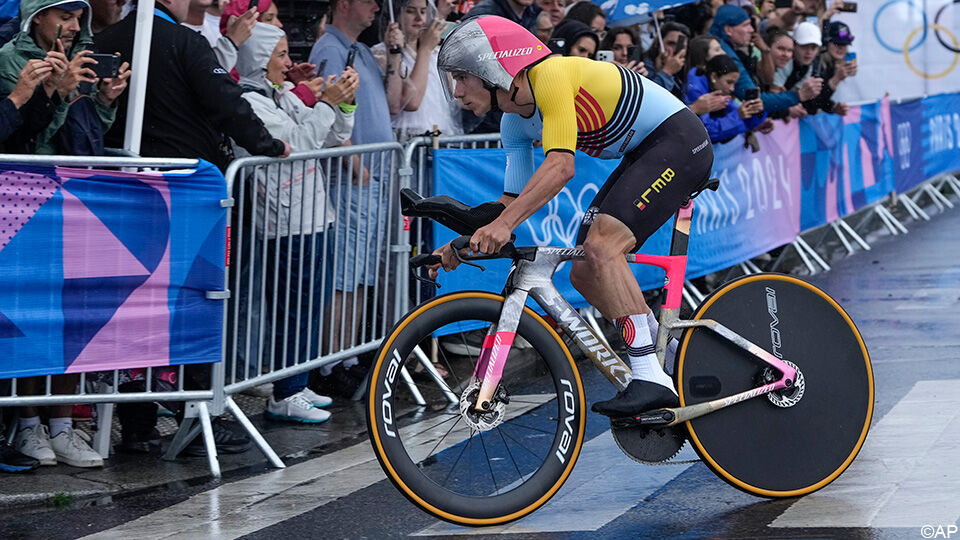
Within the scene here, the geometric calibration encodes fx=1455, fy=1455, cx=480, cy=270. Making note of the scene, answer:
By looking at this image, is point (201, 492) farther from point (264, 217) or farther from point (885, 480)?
point (885, 480)

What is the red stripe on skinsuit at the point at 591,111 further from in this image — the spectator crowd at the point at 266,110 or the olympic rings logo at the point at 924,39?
the olympic rings logo at the point at 924,39

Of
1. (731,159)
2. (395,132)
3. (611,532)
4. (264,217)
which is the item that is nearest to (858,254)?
(731,159)

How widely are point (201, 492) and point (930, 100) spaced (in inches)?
594

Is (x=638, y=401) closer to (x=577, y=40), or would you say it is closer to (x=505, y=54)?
(x=505, y=54)

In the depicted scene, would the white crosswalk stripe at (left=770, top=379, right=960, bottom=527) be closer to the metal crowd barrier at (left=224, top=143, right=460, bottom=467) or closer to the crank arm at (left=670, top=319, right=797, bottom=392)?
the crank arm at (left=670, top=319, right=797, bottom=392)

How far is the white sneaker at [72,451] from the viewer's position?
6793 mm

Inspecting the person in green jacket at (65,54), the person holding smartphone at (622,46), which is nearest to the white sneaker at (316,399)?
the person in green jacket at (65,54)

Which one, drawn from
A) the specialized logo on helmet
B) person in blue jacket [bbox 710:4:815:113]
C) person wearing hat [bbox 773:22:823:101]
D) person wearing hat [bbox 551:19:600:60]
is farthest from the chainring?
person wearing hat [bbox 773:22:823:101]

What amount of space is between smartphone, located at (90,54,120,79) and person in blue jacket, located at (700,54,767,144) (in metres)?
6.03

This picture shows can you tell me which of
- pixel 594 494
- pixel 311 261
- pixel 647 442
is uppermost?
pixel 311 261

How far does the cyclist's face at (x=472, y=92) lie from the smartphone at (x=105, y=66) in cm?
198

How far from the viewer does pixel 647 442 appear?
18.3 ft

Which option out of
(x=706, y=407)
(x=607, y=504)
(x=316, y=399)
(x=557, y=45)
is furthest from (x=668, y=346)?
(x=557, y=45)

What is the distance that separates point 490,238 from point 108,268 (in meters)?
2.15
